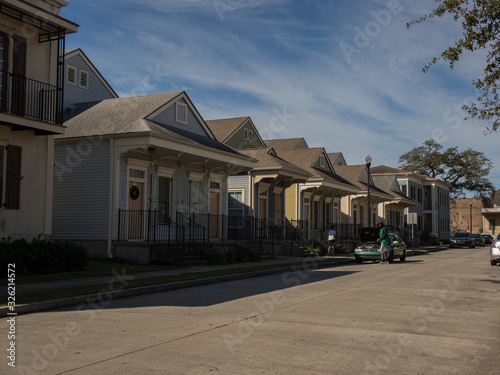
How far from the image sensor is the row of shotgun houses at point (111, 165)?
643 inches

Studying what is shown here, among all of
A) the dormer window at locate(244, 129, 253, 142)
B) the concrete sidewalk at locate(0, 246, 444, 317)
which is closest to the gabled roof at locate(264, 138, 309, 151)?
the dormer window at locate(244, 129, 253, 142)

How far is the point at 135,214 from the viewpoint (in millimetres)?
20844

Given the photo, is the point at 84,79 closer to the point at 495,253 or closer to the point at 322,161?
the point at 322,161

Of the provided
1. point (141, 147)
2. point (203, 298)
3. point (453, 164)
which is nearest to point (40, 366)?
point (203, 298)

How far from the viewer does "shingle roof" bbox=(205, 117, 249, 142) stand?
3209 centimetres

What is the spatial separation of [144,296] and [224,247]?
11084mm

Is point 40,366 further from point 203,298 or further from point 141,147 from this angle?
point 141,147

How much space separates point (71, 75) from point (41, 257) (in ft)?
39.7

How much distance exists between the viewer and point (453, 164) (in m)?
81.1

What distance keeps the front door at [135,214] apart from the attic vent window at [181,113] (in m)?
3.84

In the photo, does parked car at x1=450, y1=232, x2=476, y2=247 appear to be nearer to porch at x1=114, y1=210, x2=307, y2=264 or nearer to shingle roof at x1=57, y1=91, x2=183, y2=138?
porch at x1=114, y1=210, x2=307, y2=264

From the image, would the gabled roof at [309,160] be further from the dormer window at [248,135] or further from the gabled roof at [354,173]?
the gabled roof at [354,173]

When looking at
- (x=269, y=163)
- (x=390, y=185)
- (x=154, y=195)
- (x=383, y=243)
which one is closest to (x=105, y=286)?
(x=154, y=195)

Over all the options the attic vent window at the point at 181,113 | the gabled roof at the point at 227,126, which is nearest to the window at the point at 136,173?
the attic vent window at the point at 181,113
